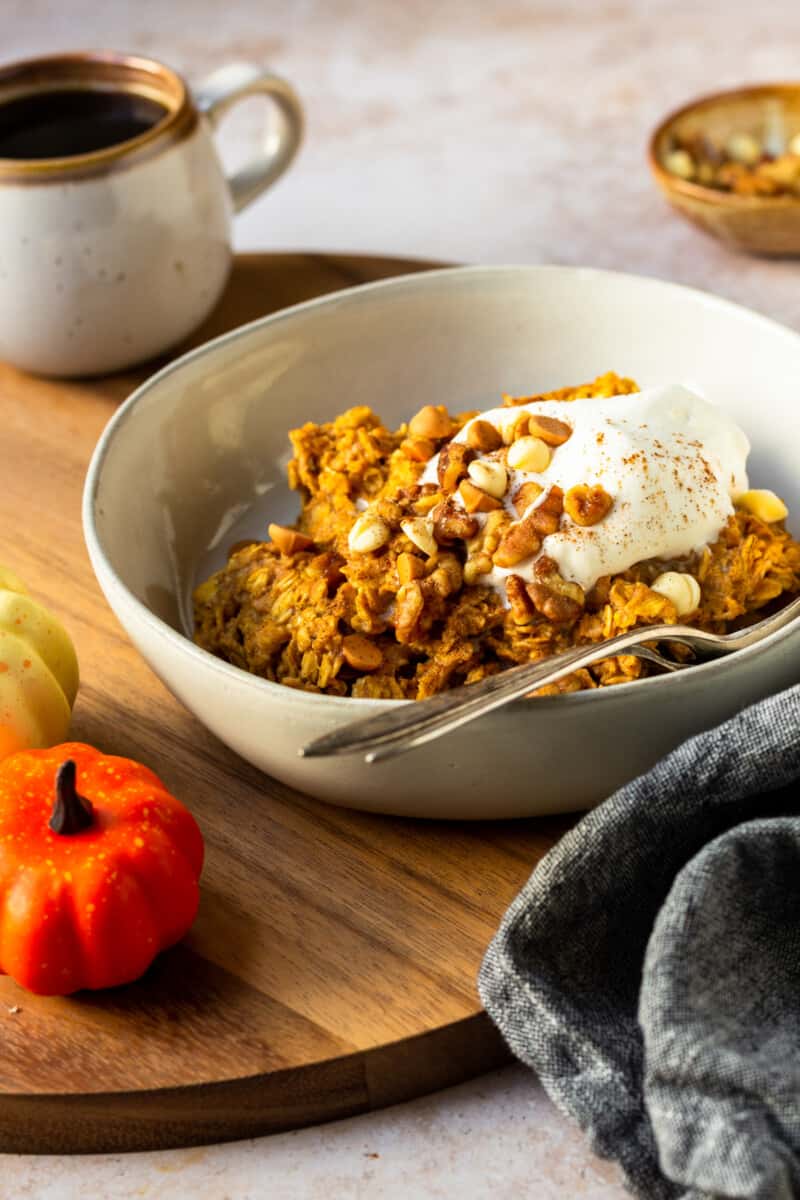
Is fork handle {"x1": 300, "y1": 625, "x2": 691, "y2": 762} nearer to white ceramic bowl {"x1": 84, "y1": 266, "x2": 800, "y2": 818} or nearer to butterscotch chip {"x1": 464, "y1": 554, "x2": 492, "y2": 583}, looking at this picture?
white ceramic bowl {"x1": 84, "y1": 266, "x2": 800, "y2": 818}

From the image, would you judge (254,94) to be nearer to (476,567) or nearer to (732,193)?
(732,193)

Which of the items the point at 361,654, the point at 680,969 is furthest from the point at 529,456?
the point at 680,969

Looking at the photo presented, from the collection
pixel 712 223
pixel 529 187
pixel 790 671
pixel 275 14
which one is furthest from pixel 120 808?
pixel 275 14

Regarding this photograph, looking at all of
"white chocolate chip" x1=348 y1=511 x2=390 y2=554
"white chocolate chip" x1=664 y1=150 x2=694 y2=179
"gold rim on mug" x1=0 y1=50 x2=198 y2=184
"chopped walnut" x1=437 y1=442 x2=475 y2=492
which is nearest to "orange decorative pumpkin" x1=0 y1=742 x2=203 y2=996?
"white chocolate chip" x1=348 y1=511 x2=390 y2=554

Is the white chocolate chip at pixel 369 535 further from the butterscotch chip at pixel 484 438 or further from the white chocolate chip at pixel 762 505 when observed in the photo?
the white chocolate chip at pixel 762 505

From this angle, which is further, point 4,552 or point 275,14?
point 275,14

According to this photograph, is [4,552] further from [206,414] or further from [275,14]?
[275,14]
